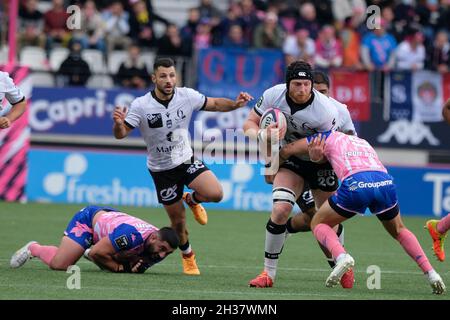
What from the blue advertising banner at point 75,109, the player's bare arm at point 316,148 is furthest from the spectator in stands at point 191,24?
the player's bare arm at point 316,148

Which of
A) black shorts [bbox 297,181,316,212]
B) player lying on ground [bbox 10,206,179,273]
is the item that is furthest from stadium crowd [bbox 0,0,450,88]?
player lying on ground [bbox 10,206,179,273]

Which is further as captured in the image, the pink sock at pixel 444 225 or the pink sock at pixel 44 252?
the pink sock at pixel 444 225

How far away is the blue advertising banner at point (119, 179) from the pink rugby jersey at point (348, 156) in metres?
10.4

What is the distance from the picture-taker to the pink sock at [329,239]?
391 inches

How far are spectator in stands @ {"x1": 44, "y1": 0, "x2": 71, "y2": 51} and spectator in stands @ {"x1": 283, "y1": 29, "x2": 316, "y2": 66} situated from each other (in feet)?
14.5

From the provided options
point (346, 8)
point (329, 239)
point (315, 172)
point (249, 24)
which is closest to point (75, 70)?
point (249, 24)

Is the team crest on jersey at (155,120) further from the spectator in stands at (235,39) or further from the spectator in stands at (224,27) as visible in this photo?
the spectator in stands at (224,27)

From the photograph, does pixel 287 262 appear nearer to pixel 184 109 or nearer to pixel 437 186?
pixel 184 109

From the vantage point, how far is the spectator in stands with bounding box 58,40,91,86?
2159cm

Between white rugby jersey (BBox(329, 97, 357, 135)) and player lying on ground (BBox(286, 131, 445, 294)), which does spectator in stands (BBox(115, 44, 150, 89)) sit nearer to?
white rugby jersey (BBox(329, 97, 357, 135))

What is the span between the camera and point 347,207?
10.0 metres

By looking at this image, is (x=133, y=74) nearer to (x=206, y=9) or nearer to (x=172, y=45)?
(x=172, y=45)

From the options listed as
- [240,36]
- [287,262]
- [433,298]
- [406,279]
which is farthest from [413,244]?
[240,36]

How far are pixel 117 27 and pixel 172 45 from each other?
1.52m
